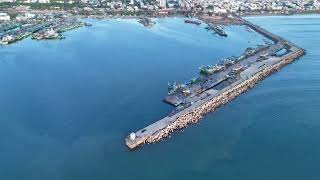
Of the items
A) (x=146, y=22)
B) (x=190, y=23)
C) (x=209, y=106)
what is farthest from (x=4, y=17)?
(x=209, y=106)

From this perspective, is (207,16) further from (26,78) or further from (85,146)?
(85,146)

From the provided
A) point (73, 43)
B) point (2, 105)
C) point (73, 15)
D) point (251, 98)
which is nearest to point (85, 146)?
point (2, 105)

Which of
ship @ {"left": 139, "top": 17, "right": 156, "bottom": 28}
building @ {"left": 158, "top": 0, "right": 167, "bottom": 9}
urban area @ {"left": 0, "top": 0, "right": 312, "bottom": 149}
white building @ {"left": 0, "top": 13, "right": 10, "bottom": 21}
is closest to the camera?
urban area @ {"left": 0, "top": 0, "right": 312, "bottom": 149}

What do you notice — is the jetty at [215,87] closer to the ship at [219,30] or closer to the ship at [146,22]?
the ship at [219,30]

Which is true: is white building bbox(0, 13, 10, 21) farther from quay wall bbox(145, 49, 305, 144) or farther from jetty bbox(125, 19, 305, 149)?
quay wall bbox(145, 49, 305, 144)

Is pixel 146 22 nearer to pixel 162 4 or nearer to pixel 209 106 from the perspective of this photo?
pixel 162 4

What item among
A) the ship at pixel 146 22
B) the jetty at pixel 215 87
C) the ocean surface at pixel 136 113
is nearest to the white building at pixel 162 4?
the ship at pixel 146 22

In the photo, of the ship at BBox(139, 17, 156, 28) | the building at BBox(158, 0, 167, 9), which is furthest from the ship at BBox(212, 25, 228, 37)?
the building at BBox(158, 0, 167, 9)
